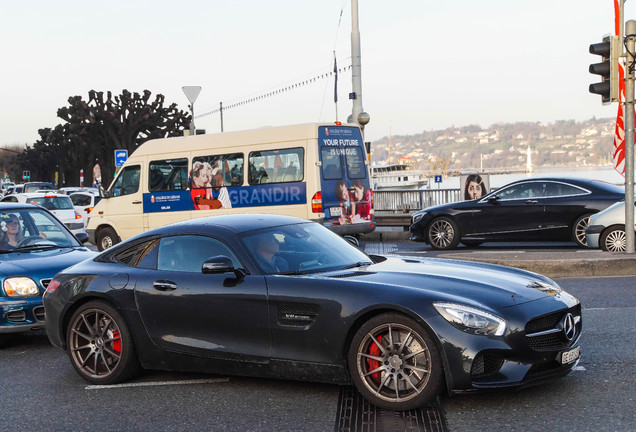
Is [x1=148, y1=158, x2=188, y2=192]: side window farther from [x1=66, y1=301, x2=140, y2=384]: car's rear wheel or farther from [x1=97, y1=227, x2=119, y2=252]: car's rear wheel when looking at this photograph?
[x1=66, y1=301, x2=140, y2=384]: car's rear wheel

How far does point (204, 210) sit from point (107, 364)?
11383 mm

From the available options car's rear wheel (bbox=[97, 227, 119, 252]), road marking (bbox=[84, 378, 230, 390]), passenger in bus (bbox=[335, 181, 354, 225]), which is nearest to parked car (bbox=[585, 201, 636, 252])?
passenger in bus (bbox=[335, 181, 354, 225])

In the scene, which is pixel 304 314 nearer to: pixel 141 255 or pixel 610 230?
pixel 141 255

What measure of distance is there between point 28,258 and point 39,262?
0.86 ft

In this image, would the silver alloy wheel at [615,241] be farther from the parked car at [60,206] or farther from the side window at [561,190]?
the parked car at [60,206]

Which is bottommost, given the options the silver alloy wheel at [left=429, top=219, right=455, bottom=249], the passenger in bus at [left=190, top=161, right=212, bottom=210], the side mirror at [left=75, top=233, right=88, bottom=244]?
the silver alloy wheel at [left=429, top=219, right=455, bottom=249]

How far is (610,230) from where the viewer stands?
13922 mm

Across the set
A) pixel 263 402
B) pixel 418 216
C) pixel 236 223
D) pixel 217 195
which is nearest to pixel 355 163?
pixel 418 216

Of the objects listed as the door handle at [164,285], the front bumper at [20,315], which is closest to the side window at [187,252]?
the door handle at [164,285]

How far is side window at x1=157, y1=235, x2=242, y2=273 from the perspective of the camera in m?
6.16

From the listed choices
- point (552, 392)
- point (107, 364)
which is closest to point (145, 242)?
point (107, 364)

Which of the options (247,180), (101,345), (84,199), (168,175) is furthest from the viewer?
(84,199)

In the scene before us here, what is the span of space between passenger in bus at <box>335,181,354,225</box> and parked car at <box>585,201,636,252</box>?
15.5 feet

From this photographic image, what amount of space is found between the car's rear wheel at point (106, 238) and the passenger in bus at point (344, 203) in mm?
5699
